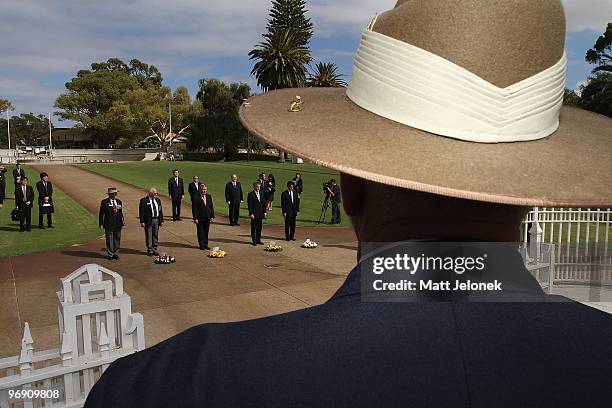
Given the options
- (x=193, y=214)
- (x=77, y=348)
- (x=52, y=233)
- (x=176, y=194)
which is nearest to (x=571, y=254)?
(x=77, y=348)

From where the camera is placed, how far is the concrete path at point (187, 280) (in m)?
7.99

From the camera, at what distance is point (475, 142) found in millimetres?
1174

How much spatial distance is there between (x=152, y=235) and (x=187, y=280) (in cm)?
288

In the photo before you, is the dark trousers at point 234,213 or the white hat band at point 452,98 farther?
the dark trousers at point 234,213

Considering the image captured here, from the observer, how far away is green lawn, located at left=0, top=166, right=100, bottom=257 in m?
14.0

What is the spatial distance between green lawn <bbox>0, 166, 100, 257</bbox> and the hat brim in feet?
46.4

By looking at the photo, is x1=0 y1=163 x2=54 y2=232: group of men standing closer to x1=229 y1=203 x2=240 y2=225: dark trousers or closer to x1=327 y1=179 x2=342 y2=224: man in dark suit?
x1=229 y1=203 x2=240 y2=225: dark trousers

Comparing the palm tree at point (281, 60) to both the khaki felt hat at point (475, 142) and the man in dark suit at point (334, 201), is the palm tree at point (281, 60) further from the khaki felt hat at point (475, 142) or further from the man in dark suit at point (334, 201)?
the khaki felt hat at point (475, 142)

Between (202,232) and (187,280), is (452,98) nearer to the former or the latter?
(187,280)

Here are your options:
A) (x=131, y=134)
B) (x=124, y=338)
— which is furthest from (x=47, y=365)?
(x=131, y=134)

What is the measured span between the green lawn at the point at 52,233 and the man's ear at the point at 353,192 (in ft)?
46.6

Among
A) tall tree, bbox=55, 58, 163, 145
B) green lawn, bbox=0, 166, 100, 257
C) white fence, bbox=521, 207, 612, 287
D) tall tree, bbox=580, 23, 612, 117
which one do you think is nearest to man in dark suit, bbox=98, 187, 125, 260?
green lawn, bbox=0, 166, 100, 257

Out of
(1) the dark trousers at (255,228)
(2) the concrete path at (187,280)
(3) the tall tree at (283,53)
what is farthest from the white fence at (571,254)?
(3) the tall tree at (283,53)

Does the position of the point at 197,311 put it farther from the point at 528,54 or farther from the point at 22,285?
the point at 528,54
